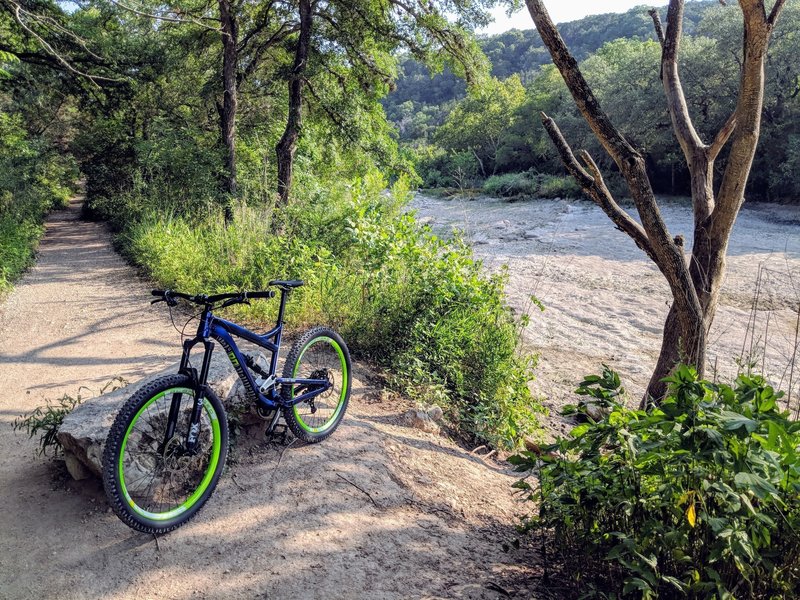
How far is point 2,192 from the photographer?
1553cm

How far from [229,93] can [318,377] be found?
10.0 m

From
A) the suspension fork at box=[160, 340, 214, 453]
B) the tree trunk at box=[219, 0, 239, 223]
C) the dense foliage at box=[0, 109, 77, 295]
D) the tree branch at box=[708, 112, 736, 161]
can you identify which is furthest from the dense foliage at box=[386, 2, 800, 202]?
the dense foliage at box=[0, 109, 77, 295]

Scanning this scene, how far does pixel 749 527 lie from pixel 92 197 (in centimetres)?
2379

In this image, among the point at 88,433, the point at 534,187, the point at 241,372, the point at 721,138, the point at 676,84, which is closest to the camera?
the point at 88,433

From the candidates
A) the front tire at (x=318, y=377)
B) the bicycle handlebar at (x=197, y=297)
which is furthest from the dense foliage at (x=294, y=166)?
the bicycle handlebar at (x=197, y=297)

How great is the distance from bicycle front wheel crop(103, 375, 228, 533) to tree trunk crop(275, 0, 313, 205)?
823cm

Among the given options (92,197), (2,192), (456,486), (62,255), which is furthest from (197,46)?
(456,486)

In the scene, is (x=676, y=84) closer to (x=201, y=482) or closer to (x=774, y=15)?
(x=774, y=15)

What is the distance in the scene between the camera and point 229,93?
38.7ft

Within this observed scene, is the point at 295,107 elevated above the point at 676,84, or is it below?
above

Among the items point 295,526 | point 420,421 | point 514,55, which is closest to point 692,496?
point 295,526

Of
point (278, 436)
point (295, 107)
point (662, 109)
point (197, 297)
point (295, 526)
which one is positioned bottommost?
point (295, 526)

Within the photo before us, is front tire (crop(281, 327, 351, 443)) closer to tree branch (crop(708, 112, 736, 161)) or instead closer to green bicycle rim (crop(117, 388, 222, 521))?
green bicycle rim (crop(117, 388, 222, 521))

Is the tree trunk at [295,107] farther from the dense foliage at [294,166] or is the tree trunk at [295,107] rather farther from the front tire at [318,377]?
the front tire at [318,377]
